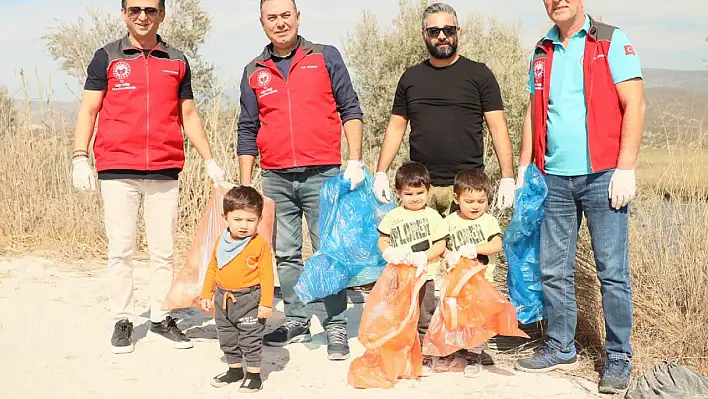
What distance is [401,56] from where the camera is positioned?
11.7 meters

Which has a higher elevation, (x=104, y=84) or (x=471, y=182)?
(x=104, y=84)

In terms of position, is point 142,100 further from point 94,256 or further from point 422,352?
point 94,256

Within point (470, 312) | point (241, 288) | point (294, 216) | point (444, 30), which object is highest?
point (444, 30)

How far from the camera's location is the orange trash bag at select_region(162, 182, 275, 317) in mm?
4406

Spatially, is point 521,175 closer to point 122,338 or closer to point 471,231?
point 471,231

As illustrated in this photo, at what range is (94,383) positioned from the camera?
3.98m

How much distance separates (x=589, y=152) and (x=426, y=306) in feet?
4.15

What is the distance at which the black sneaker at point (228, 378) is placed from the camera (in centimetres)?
396

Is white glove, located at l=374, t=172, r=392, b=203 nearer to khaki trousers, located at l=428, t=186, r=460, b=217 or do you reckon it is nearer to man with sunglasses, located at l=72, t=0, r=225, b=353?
khaki trousers, located at l=428, t=186, r=460, b=217

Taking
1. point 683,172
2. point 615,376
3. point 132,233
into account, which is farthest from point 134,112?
point 683,172

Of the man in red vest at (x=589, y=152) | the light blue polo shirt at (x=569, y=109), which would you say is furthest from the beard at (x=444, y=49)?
the light blue polo shirt at (x=569, y=109)

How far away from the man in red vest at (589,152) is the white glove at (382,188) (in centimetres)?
92

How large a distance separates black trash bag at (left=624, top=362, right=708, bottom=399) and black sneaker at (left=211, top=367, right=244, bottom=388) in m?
2.10

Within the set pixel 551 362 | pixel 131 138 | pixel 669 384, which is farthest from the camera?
pixel 131 138
